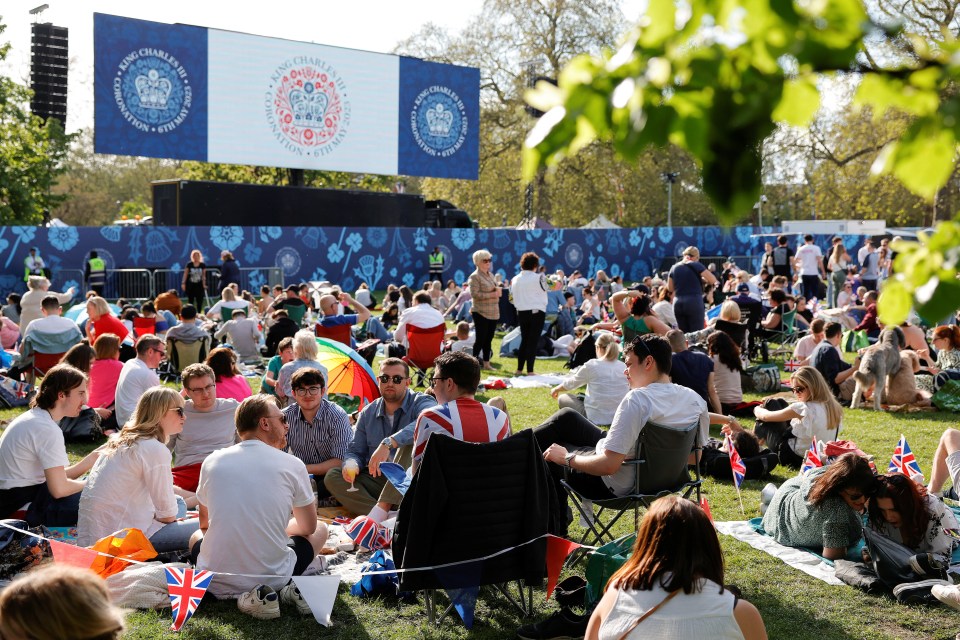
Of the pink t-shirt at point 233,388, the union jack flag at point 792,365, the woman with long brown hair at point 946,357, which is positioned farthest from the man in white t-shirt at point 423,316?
the woman with long brown hair at point 946,357

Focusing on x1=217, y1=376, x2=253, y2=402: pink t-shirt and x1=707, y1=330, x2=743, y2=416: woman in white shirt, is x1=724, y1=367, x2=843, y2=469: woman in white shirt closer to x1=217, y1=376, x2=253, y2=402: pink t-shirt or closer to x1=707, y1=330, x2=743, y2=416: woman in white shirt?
x1=707, y1=330, x2=743, y2=416: woman in white shirt

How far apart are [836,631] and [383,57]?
24.2 meters

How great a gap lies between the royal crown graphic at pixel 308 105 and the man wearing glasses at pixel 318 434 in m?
19.8

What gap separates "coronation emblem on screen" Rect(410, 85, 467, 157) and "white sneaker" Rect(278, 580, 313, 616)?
23.8 m

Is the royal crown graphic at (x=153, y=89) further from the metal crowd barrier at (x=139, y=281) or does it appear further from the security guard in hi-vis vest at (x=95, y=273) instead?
the security guard in hi-vis vest at (x=95, y=273)

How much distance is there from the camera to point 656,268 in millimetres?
31234

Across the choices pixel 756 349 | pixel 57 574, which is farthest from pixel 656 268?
pixel 57 574

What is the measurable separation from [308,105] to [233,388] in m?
19.1

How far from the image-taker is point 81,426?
27.4 feet

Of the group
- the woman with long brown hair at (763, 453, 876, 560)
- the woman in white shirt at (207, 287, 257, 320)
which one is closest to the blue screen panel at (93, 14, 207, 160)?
the woman in white shirt at (207, 287, 257, 320)

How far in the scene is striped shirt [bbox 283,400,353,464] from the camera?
6.58 meters

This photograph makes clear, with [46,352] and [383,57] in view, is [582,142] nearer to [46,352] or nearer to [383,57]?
[46,352]

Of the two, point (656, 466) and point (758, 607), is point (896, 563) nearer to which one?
point (758, 607)

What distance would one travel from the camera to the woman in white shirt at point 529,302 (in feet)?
39.5
